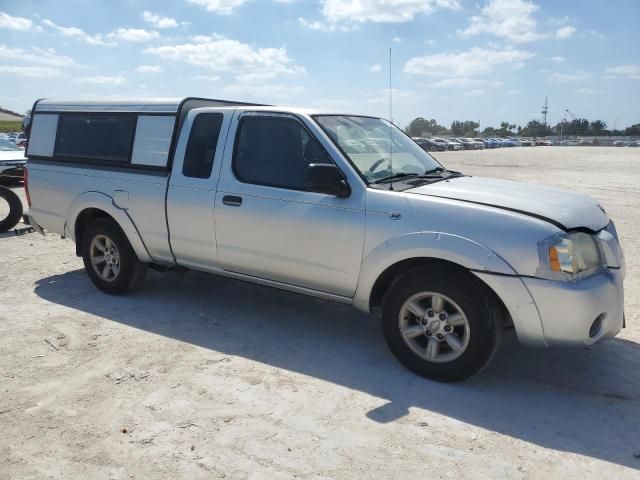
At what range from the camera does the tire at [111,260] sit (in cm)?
558

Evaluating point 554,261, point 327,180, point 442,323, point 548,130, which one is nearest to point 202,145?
point 327,180

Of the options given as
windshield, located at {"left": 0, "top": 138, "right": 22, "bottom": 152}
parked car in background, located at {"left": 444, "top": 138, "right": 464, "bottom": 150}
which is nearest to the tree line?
parked car in background, located at {"left": 444, "top": 138, "right": 464, "bottom": 150}

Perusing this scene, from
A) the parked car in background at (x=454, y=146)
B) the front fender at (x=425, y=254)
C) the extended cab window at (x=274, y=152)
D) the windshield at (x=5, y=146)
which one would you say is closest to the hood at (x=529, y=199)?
the front fender at (x=425, y=254)

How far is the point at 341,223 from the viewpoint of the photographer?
13.5 feet

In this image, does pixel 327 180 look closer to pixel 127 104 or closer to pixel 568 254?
pixel 568 254

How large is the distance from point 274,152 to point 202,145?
0.77 metres

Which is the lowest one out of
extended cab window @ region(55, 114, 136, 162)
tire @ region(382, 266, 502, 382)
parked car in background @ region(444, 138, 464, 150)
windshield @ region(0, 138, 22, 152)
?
tire @ region(382, 266, 502, 382)

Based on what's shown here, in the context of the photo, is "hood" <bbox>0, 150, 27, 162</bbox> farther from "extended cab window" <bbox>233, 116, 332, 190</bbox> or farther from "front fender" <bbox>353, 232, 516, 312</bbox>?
"front fender" <bbox>353, 232, 516, 312</bbox>

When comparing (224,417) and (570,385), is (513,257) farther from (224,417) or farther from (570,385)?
(224,417)

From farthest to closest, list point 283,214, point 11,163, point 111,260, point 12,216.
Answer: point 11,163
point 12,216
point 111,260
point 283,214

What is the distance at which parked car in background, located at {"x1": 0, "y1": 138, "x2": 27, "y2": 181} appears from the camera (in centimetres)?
1243

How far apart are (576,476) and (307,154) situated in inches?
110

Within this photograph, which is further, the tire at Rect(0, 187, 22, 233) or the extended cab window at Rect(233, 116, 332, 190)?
the tire at Rect(0, 187, 22, 233)

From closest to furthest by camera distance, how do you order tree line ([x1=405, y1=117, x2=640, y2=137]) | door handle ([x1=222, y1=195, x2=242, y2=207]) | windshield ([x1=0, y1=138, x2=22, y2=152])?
door handle ([x1=222, y1=195, x2=242, y2=207]) → windshield ([x1=0, y1=138, x2=22, y2=152]) → tree line ([x1=405, y1=117, x2=640, y2=137])
